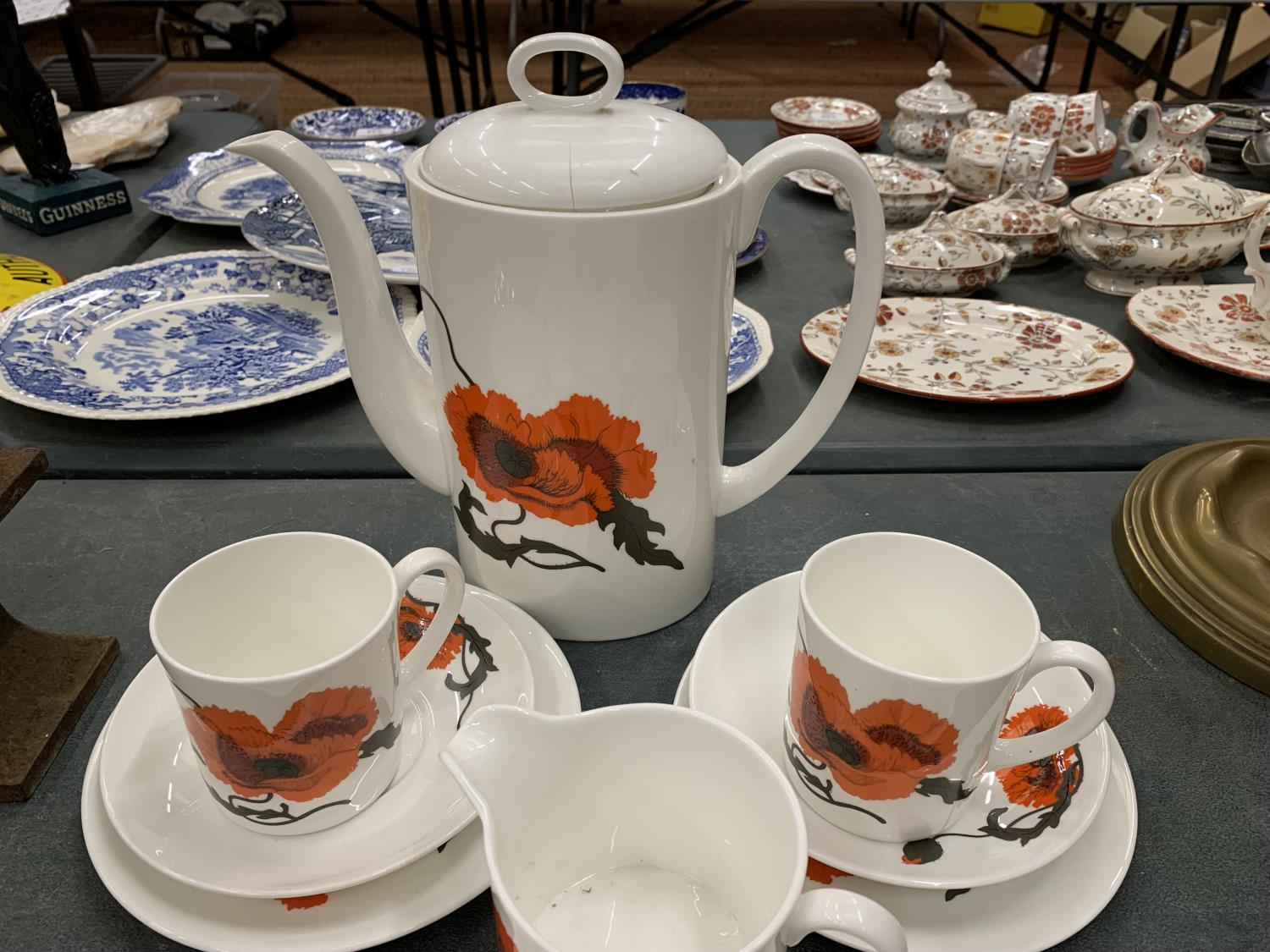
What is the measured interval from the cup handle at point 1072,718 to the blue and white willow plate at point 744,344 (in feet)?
1.08

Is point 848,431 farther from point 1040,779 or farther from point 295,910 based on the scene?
point 295,910

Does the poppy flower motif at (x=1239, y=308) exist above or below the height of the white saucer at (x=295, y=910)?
below

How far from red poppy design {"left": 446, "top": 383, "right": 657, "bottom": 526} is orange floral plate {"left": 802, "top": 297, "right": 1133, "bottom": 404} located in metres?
0.29

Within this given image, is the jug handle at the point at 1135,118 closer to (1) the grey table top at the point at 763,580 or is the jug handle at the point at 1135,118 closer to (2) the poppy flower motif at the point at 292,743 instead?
(1) the grey table top at the point at 763,580

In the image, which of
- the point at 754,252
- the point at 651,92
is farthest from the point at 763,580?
the point at 651,92

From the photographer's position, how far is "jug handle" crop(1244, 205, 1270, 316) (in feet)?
2.32

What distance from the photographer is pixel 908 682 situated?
0.30 meters

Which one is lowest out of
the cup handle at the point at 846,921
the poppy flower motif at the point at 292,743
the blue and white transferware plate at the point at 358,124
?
the blue and white transferware plate at the point at 358,124

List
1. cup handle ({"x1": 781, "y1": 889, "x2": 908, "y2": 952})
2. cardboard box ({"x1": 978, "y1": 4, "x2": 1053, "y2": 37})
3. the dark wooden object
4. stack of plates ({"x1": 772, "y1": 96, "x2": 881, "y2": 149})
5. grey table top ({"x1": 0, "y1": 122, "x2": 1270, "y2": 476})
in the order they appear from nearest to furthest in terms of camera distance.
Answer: cup handle ({"x1": 781, "y1": 889, "x2": 908, "y2": 952}), the dark wooden object, grey table top ({"x1": 0, "y1": 122, "x2": 1270, "y2": 476}), stack of plates ({"x1": 772, "y1": 96, "x2": 881, "y2": 149}), cardboard box ({"x1": 978, "y1": 4, "x2": 1053, "y2": 37})

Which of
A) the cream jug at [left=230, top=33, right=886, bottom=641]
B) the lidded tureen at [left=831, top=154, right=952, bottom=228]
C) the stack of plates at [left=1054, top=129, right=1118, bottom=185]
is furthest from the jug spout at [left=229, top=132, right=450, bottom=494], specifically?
the stack of plates at [left=1054, top=129, right=1118, bottom=185]

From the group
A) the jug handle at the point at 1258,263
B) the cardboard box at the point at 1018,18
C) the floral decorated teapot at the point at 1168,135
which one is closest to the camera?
the jug handle at the point at 1258,263

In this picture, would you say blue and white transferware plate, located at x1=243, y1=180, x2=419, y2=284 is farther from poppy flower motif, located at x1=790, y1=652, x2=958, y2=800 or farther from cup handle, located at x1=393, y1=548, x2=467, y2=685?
poppy flower motif, located at x1=790, y1=652, x2=958, y2=800

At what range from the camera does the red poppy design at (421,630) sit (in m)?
0.42

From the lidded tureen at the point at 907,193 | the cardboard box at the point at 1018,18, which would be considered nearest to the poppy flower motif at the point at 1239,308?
the lidded tureen at the point at 907,193
